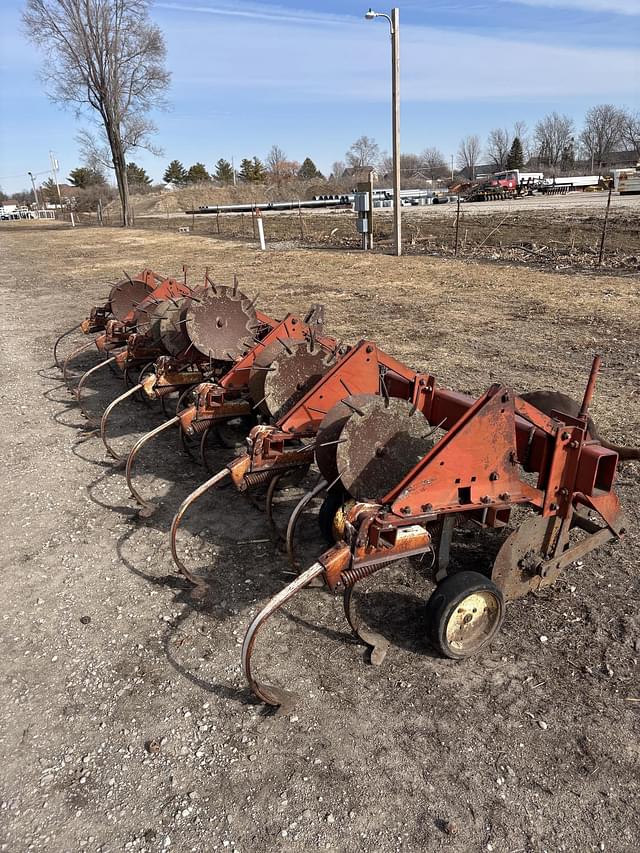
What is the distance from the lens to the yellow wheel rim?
9.79 feet

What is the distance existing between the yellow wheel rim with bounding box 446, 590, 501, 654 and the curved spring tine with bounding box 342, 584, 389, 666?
13.2 inches

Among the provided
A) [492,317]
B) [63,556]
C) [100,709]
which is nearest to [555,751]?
[100,709]

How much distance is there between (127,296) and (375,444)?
6.00 m

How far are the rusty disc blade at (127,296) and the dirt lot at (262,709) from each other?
3301 millimetres

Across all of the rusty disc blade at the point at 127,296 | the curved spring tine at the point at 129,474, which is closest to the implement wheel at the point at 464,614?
the curved spring tine at the point at 129,474

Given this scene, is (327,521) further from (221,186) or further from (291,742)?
(221,186)

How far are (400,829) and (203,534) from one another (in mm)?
2470

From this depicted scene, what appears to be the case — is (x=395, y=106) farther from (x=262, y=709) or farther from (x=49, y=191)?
(x=49, y=191)

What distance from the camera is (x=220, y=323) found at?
5469 mm

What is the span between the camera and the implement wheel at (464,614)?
2926 millimetres

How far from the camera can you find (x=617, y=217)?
21344mm

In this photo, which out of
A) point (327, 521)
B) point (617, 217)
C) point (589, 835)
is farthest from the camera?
point (617, 217)

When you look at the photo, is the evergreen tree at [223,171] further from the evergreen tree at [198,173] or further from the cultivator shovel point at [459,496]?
the cultivator shovel point at [459,496]

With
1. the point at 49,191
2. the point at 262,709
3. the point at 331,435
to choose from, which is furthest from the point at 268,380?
the point at 49,191
